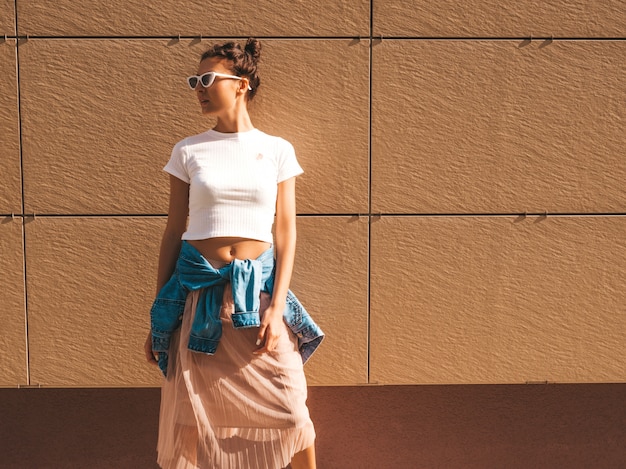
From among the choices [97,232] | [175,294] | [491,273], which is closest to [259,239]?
[175,294]

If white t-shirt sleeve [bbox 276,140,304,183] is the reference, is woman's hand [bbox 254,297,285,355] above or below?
below

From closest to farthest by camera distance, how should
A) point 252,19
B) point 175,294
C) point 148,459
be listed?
point 175,294
point 252,19
point 148,459

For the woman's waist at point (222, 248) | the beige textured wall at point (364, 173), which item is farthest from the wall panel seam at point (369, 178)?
the woman's waist at point (222, 248)

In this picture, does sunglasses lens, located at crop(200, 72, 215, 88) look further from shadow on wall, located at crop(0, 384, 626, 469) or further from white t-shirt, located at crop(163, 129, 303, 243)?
shadow on wall, located at crop(0, 384, 626, 469)

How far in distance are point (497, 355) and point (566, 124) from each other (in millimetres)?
1210

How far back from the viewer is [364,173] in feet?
11.0

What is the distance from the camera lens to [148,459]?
356cm

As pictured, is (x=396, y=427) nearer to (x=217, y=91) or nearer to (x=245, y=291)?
(x=245, y=291)

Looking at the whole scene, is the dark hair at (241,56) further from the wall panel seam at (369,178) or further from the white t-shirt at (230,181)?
the wall panel seam at (369,178)

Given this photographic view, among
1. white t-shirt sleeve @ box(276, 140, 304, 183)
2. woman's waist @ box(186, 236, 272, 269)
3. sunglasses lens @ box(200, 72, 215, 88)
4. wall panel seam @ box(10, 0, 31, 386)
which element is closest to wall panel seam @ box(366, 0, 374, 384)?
white t-shirt sleeve @ box(276, 140, 304, 183)

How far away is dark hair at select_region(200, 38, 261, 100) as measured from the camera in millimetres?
2746

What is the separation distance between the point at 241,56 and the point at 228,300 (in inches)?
39.1

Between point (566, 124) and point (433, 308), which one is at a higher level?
point (566, 124)

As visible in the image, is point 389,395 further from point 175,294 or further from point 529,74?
point 529,74
